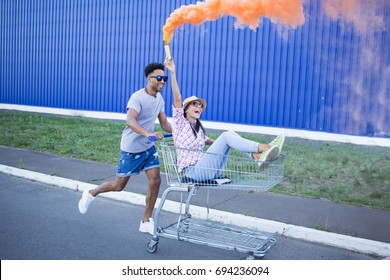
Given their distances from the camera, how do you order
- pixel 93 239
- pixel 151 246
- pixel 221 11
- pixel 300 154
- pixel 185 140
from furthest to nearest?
pixel 300 154 → pixel 221 11 → pixel 93 239 → pixel 185 140 → pixel 151 246

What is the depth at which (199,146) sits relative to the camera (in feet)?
16.6

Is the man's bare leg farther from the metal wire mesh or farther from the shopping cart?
the metal wire mesh

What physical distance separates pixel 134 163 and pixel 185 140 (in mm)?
785

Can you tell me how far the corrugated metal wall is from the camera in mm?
11609

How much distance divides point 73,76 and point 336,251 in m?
13.8

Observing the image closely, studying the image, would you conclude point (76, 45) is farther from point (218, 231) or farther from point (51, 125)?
point (218, 231)

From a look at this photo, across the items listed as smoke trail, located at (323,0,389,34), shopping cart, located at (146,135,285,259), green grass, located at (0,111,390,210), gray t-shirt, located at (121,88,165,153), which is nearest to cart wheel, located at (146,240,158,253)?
shopping cart, located at (146,135,285,259)

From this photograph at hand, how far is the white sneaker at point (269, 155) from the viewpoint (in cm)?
439

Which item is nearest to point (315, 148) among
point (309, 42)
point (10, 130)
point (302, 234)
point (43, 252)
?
point (309, 42)

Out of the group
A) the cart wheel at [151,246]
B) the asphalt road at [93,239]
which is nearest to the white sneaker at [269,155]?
the asphalt road at [93,239]

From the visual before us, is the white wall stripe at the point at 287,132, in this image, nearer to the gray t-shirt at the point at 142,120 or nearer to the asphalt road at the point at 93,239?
the asphalt road at the point at 93,239

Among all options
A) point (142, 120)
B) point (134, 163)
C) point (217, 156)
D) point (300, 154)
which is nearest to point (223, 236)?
point (217, 156)

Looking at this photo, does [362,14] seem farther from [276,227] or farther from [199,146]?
[199,146]

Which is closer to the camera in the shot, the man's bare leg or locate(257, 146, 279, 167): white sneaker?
locate(257, 146, 279, 167): white sneaker
